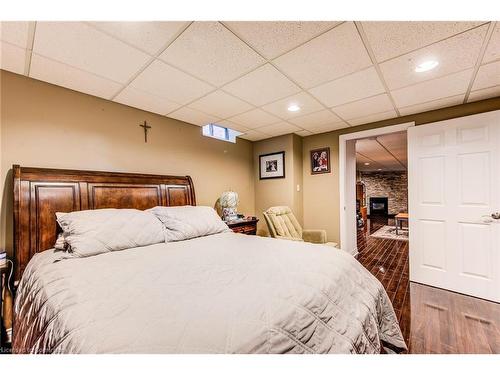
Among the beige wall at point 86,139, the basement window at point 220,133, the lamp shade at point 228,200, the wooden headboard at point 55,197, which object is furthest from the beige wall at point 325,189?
the wooden headboard at point 55,197

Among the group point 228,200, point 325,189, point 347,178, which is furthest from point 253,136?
point 347,178

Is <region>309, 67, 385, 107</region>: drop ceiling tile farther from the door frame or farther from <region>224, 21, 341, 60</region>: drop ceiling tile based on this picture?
the door frame

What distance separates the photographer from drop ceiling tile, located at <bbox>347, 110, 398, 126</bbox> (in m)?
3.00

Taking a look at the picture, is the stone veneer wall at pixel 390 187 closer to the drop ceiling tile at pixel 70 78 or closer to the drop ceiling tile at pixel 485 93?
the drop ceiling tile at pixel 485 93

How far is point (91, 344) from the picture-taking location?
0.73 metres

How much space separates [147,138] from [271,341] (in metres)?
2.73

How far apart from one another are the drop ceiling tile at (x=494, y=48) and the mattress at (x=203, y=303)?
1801 mm

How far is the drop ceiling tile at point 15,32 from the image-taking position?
4.45 ft

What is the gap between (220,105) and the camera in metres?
2.67

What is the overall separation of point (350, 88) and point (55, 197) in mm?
2990

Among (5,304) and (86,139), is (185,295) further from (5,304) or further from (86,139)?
(86,139)

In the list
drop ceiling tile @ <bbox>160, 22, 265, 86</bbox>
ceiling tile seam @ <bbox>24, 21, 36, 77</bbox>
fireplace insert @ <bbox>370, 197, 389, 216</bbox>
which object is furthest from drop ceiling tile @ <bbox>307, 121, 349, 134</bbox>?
fireplace insert @ <bbox>370, 197, 389, 216</bbox>
